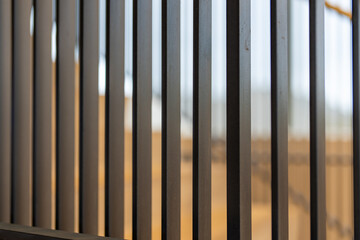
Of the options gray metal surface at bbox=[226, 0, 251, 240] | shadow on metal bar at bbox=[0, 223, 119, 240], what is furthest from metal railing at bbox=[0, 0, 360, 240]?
shadow on metal bar at bbox=[0, 223, 119, 240]

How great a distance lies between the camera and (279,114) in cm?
65

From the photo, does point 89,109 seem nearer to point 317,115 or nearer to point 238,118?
point 238,118

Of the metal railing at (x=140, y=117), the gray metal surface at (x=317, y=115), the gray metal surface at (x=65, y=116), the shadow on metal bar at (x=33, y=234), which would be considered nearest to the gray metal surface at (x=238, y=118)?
the metal railing at (x=140, y=117)

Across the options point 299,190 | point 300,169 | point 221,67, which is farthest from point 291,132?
point 221,67

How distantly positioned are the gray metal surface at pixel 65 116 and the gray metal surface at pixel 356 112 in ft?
1.84

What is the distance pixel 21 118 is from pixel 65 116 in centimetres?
12

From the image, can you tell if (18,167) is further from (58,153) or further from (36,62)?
(36,62)

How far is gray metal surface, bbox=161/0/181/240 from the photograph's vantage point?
2.33ft

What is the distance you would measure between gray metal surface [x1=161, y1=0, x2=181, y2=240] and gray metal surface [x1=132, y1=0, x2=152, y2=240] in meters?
0.05

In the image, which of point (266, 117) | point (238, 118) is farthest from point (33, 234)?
point (266, 117)

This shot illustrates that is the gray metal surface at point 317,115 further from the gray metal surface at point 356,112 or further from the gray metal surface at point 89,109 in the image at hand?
the gray metal surface at point 89,109

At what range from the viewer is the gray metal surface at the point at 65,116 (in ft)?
2.81

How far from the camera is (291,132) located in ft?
6.42

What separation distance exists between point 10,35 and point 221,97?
111 cm
